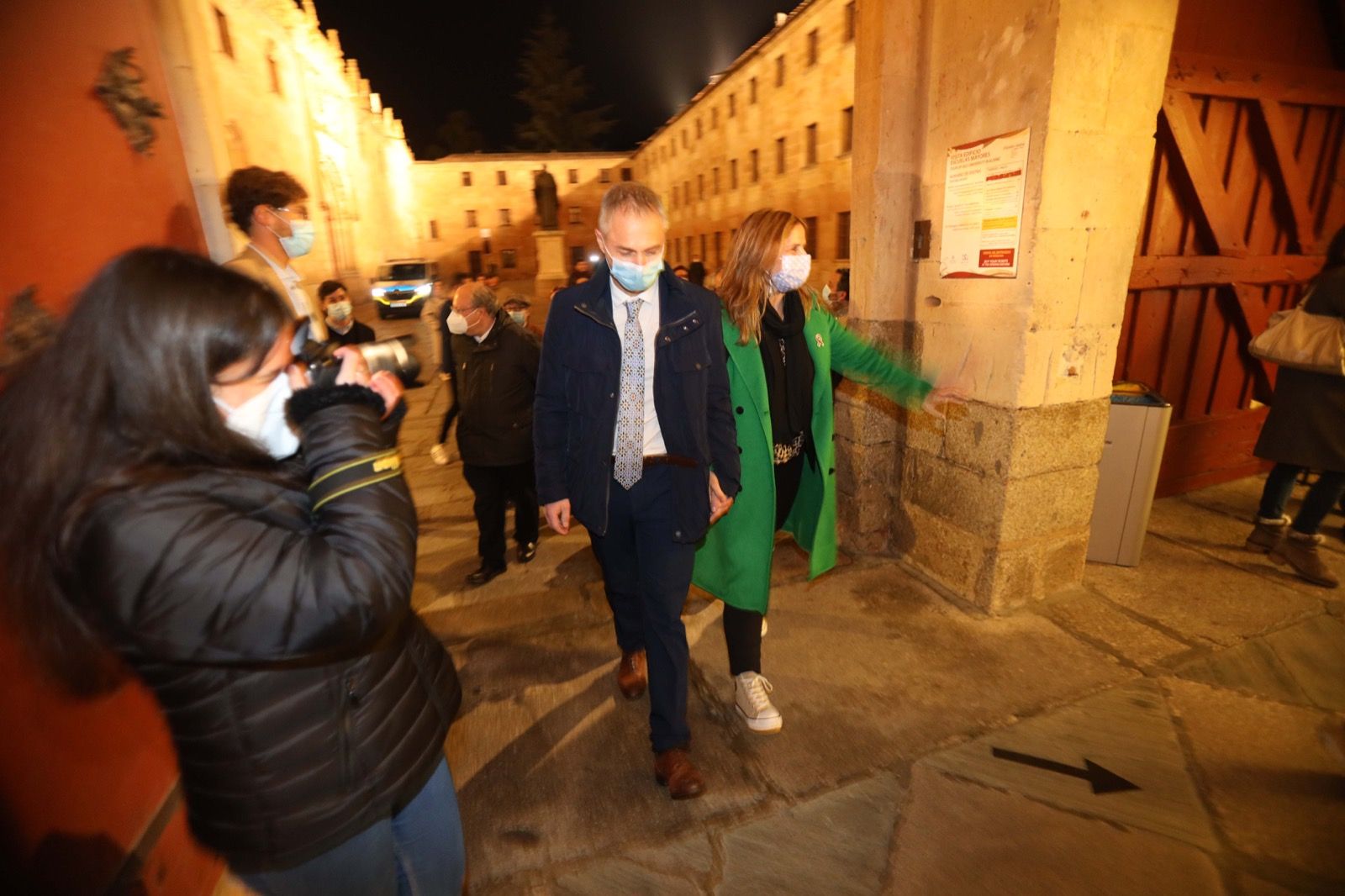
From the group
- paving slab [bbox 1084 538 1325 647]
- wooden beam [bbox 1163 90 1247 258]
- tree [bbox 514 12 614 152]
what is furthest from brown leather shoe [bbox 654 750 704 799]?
tree [bbox 514 12 614 152]

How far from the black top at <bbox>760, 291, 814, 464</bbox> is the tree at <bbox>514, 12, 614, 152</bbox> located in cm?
5489

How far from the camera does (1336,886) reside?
201 cm

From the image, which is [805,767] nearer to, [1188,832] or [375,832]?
[1188,832]

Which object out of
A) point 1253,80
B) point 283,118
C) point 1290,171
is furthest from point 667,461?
point 283,118

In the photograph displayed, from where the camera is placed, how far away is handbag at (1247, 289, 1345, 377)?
3572mm

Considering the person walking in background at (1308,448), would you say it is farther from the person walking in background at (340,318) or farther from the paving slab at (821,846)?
the person walking in background at (340,318)

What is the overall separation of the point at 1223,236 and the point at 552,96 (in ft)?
180

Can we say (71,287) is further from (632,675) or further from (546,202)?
(546,202)

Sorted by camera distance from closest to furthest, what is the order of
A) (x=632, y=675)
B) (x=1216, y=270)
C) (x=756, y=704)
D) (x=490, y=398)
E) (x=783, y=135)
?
(x=756, y=704) → (x=632, y=675) → (x=490, y=398) → (x=1216, y=270) → (x=783, y=135)

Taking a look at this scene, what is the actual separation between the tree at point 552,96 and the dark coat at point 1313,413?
54.5 meters

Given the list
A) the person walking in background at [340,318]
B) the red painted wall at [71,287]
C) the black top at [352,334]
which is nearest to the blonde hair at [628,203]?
the red painted wall at [71,287]

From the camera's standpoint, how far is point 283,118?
786 inches

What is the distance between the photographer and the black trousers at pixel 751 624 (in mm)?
2756

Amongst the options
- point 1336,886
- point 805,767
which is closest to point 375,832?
point 805,767
